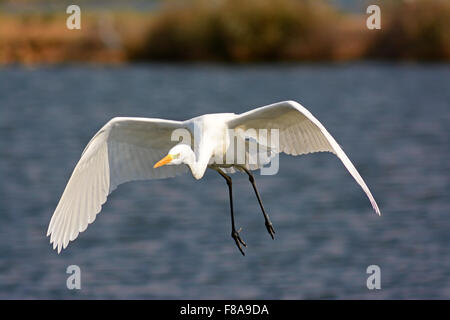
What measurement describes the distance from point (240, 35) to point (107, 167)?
31.3m

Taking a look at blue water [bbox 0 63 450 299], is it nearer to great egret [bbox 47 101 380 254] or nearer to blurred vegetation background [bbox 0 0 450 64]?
blurred vegetation background [bbox 0 0 450 64]

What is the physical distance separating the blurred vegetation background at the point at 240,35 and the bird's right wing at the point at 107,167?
29.7 metres

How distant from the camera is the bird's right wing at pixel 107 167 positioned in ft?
30.4

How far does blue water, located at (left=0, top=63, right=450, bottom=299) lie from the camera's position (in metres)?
17.4

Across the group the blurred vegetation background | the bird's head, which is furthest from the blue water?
the bird's head

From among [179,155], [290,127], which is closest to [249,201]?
[290,127]

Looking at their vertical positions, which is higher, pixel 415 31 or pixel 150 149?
pixel 415 31

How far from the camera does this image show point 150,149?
997 centimetres

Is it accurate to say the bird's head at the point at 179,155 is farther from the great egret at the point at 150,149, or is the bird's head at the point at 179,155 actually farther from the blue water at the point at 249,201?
the blue water at the point at 249,201

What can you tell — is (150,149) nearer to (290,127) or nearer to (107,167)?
(107,167)

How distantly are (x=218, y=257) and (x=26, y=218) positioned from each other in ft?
17.9

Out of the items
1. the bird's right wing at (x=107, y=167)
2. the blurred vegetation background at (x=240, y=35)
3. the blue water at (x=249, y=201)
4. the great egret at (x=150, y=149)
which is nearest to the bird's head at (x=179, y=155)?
the great egret at (x=150, y=149)
